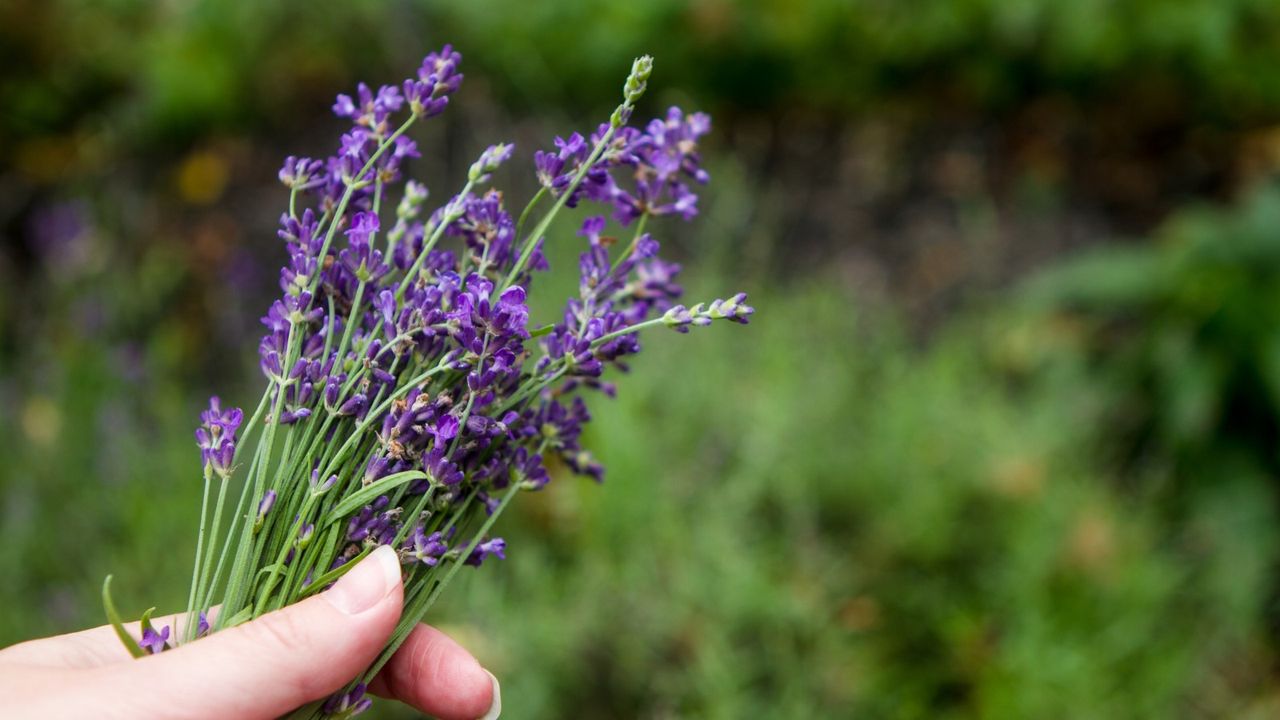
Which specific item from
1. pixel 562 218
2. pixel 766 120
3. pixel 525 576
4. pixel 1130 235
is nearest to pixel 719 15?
pixel 766 120

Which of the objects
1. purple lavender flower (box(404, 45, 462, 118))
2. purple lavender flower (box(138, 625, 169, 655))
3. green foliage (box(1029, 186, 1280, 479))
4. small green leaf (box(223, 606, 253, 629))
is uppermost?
green foliage (box(1029, 186, 1280, 479))

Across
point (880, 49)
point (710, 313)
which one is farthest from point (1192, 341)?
point (710, 313)

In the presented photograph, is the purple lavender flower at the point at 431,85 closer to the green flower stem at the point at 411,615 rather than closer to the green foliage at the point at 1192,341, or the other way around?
the green flower stem at the point at 411,615

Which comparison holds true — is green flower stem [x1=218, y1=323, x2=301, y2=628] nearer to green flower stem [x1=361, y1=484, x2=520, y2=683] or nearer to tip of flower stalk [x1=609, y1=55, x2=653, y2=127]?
green flower stem [x1=361, y1=484, x2=520, y2=683]

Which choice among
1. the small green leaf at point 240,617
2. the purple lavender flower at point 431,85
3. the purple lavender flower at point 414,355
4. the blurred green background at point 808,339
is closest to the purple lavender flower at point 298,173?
the purple lavender flower at point 414,355

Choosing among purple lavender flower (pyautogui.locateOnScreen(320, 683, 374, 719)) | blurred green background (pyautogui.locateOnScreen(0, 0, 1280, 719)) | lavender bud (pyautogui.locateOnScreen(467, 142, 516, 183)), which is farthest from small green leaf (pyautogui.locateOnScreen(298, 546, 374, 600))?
blurred green background (pyautogui.locateOnScreen(0, 0, 1280, 719))

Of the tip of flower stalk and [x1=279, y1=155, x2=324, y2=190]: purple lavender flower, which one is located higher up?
the tip of flower stalk

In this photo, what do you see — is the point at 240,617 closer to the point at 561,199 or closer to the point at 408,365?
the point at 408,365

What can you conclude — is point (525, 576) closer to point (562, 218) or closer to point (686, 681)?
point (686, 681)
